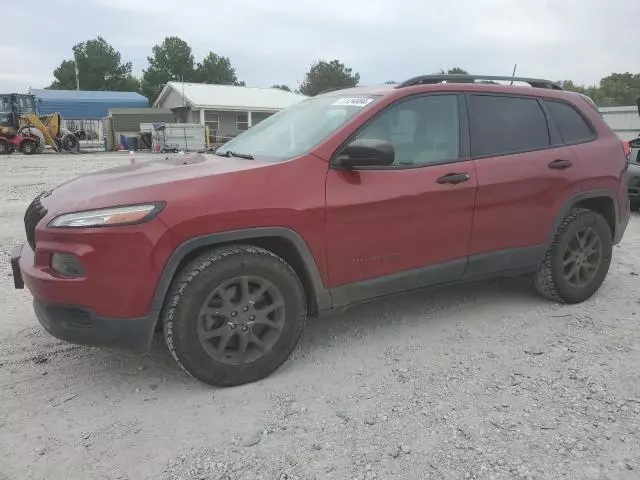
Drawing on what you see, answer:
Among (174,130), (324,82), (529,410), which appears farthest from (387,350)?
(324,82)

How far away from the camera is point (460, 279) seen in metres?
3.96

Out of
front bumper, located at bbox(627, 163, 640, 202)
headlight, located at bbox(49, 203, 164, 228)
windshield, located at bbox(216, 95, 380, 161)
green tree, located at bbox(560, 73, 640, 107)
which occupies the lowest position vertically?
front bumper, located at bbox(627, 163, 640, 202)

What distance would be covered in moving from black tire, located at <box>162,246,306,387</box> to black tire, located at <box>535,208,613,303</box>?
2302 mm

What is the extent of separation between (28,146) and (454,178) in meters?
28.9

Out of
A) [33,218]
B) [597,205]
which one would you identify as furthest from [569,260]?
[33,218]

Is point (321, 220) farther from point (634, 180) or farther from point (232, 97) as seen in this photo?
point (232, 97)

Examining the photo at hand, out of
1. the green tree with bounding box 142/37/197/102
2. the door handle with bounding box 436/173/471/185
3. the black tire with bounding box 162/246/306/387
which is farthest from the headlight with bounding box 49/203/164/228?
the green tree with bounding box 142/37/197/102

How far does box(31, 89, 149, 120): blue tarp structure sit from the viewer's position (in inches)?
1709

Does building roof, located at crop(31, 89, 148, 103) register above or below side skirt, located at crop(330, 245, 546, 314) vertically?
above

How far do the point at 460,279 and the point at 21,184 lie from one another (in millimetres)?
12829

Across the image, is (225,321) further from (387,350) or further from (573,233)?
(573,233)

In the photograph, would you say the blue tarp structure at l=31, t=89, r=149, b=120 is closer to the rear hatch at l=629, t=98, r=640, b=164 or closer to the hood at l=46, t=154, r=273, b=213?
the rear hatch at l=629, t=98, r=640, b=164

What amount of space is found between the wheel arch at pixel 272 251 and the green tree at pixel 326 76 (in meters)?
78.3

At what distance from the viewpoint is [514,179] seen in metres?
3.98
